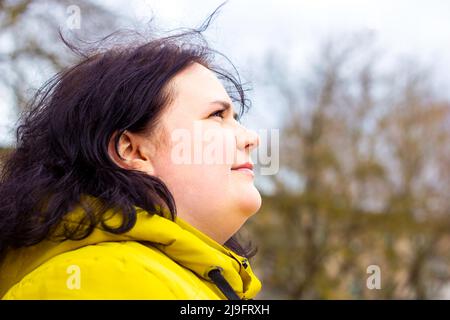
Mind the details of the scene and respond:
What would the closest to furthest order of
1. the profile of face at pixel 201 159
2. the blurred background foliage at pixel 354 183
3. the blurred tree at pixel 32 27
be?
the profile of face at pixel 201 159 < the blurred tree at pixel 32 27 < the blurred background foliage at pixel 354 183

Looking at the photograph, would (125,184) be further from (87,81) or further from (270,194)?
(270,194)

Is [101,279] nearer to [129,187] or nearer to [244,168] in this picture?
[129,187]

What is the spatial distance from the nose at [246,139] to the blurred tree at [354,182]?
13433 millimetres

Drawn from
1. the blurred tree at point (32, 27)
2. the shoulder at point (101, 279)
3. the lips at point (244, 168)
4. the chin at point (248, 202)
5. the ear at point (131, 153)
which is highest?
the blurred tree at point (32, 27)

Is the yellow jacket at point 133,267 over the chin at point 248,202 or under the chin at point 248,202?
under

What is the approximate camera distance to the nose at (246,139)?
202cm

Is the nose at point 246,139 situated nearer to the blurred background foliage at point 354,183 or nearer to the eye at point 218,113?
the eye at point 218,113

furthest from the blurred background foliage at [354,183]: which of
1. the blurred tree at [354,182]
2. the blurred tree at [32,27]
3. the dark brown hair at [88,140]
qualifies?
the dark brown hair at [88,140]

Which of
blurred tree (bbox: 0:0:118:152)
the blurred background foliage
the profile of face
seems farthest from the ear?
the blurred background foliage

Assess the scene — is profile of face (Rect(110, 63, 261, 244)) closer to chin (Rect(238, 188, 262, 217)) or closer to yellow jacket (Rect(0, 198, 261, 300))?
chin (Rect(238, 188, 262, 217))

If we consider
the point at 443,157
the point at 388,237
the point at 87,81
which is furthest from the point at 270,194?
the point at 87,81

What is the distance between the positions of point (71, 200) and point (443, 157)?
601 inches

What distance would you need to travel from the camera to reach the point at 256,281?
194cm

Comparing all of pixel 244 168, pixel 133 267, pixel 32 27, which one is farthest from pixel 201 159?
pixel 32 27
